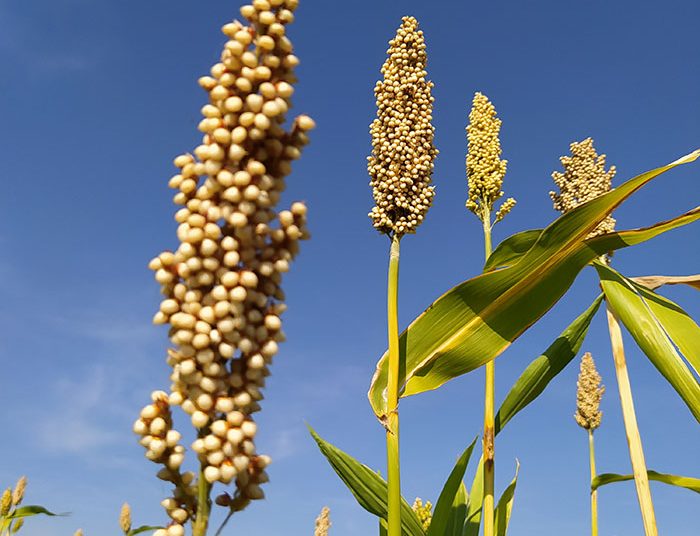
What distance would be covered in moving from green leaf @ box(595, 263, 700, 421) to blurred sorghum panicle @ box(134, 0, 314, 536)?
2.73 metres

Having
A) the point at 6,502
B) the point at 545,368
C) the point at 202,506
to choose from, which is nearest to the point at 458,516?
the point at 545,368

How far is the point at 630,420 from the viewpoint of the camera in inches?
144

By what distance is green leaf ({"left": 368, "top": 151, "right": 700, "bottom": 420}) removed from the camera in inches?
121

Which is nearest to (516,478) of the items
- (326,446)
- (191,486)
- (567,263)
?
(326,446)

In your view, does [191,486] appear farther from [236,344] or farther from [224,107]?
[224,107]

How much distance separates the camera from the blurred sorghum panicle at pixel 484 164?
17.0ft

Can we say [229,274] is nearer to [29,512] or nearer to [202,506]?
[202,506]

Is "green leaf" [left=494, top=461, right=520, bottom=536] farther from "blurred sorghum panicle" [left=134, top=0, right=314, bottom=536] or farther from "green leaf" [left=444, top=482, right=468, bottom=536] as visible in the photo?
"blurred sorghum panicle" [left=134, top=0, right=314, bottom=536]

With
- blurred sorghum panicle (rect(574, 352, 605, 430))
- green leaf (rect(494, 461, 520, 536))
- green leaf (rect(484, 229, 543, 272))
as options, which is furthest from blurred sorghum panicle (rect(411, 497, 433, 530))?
blurred sorghum panicle (rect(574, 352, 605, 430))

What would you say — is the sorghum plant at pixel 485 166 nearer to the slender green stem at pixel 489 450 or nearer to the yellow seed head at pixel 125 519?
the slender green stem at pixel 489 450

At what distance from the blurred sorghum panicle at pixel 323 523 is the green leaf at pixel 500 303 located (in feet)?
20.0

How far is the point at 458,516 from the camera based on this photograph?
13.6 ft

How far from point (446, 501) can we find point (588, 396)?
6.98m

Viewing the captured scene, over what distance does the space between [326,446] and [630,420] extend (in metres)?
1.68
